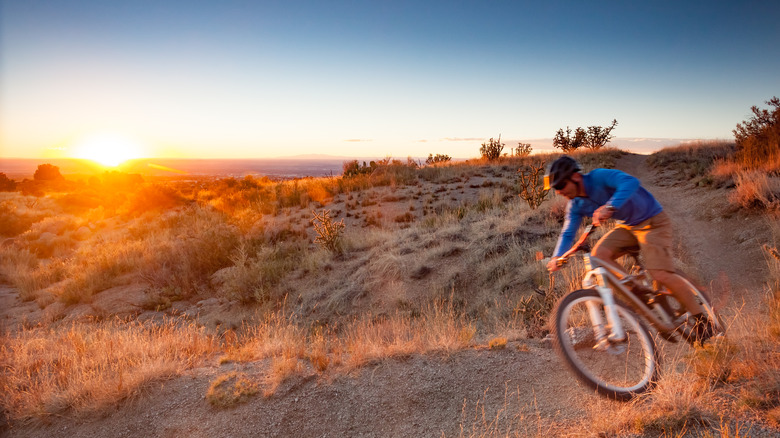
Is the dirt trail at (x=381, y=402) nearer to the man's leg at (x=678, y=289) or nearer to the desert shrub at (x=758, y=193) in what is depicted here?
the man's leg at (x=678, y=289)

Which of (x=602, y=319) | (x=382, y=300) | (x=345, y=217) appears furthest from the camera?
(x=345, y=217)

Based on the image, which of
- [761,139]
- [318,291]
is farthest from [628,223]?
[761,139]

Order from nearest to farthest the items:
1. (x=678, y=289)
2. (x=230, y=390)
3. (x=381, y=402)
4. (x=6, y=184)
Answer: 1. (x=678, y=289)
2. (x=381, y=402)
3. (x=230, y=390)
4. (x=6, y=184)

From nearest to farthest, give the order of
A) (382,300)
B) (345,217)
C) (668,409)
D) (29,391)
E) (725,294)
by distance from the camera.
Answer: (668,409) → (29,391) → (725,294) → (382,300) → (345,217)

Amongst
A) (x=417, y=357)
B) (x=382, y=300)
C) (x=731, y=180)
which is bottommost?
(x=382, y=300)

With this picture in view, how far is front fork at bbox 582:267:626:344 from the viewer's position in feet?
10.6

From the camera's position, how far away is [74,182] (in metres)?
37.3

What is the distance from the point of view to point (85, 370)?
492 cm

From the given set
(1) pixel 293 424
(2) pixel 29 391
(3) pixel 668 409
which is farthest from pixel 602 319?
(2) pixel 29 391

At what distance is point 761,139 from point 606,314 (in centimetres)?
1704

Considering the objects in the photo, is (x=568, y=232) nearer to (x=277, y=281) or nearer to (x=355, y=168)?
(x=277, y=281)

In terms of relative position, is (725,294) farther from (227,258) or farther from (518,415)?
(227,258)

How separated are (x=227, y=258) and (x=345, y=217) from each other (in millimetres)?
4896

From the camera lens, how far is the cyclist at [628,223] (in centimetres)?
345
